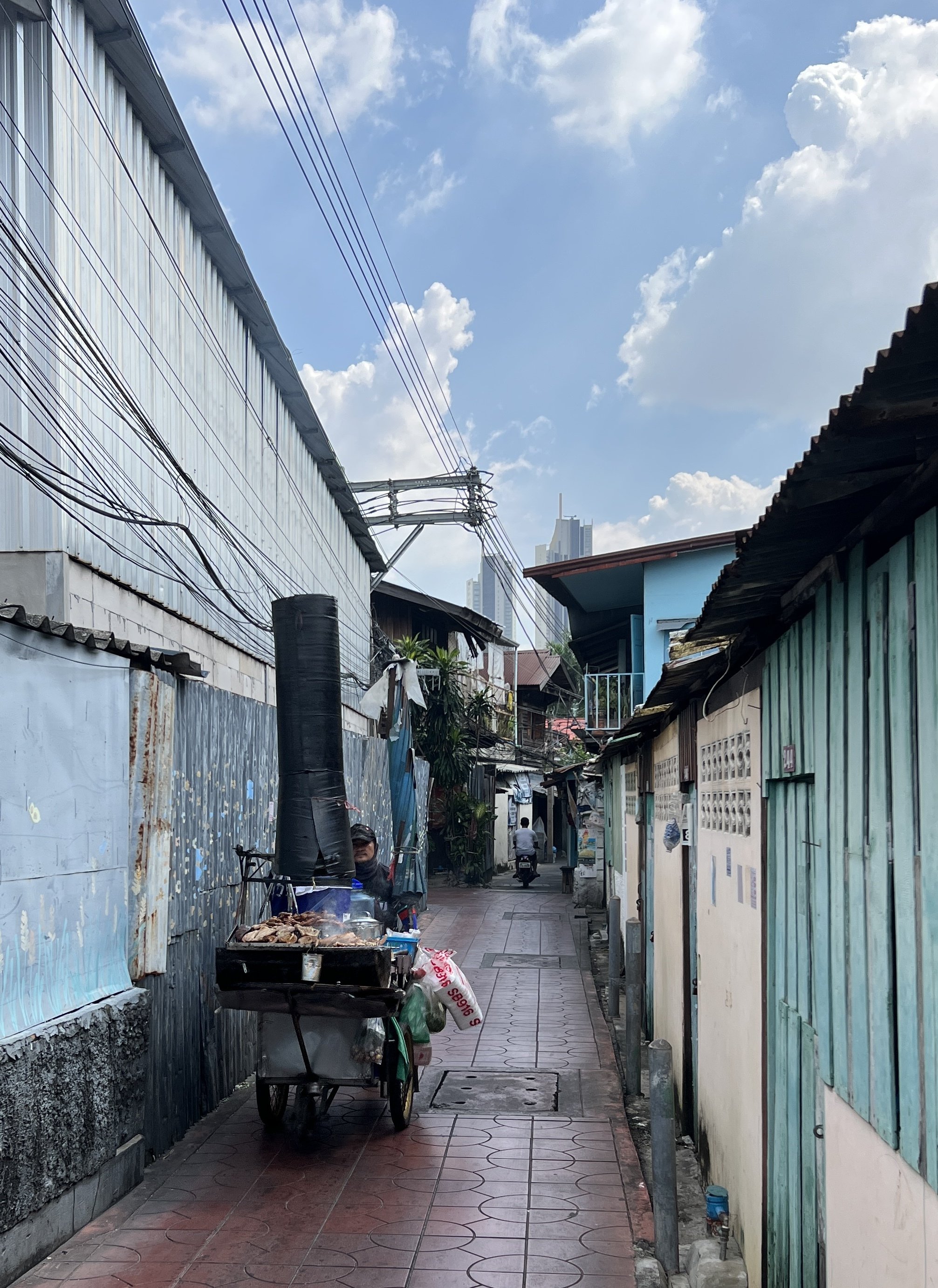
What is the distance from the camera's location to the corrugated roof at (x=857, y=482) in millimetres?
2219

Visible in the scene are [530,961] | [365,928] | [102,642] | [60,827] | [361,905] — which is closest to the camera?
[60,827]

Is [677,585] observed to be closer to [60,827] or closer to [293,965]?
[293,965]

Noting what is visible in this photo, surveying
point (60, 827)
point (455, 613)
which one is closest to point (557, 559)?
point (455, 613)

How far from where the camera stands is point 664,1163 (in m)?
5.33

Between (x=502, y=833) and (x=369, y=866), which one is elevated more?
(x=369, y=866)

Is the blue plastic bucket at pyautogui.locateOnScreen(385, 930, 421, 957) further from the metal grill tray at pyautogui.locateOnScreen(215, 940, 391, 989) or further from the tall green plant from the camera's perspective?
the tall green plant

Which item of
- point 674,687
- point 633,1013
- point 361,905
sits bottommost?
point 633,1013

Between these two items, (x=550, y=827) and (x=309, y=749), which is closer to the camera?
(x=309, y=749)

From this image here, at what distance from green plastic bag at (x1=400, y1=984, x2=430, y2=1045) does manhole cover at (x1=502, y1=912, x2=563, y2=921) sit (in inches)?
541

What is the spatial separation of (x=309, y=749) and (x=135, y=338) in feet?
14.6

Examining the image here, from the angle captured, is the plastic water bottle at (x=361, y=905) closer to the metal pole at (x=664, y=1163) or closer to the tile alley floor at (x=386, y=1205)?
the tile alley floor at (x=386, y=1205)

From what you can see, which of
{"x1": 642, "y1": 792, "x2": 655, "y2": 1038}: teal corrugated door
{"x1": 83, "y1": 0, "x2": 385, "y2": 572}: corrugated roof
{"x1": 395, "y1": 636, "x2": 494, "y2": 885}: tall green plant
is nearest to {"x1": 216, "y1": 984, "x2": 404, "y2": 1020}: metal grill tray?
{"x1": 642, "y1": 792, "x2": 655, "y2": 1038}: teal corrugated door

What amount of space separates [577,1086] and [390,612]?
25547 mm

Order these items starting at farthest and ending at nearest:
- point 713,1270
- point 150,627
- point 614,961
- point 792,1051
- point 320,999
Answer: point 614,961 → point 150,627 → point 320,999 → point 713,1270 → point 792,1051
